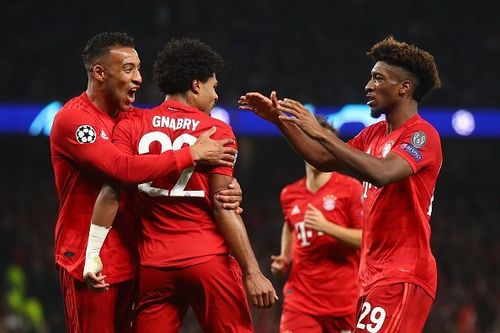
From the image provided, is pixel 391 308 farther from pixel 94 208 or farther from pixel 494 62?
pixel 494 62

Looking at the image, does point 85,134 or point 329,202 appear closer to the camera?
point 85,134

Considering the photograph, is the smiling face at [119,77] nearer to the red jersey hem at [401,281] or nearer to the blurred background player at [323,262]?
the red jersey hem at [401,281]

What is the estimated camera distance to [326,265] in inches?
287

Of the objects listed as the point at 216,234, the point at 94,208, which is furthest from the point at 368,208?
the point at 94,208

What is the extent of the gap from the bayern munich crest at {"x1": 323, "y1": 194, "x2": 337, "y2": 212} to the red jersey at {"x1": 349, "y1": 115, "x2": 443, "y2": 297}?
78.7 inches

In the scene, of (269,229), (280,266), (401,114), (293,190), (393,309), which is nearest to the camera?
(393,309)

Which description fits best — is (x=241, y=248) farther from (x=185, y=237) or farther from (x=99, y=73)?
(x=99, y=73)

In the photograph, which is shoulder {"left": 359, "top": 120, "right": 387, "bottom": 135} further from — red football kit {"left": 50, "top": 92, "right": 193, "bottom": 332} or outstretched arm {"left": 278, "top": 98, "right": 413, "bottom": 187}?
red football kit {"left": 50, "top": 92, "right": 193, "bottom": 332}

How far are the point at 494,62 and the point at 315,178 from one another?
1422 centimetres

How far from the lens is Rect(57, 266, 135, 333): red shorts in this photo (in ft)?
16.8

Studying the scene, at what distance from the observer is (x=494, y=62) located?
67.5ft

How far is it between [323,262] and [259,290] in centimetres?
244

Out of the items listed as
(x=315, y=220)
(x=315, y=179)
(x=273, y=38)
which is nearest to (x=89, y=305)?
(x=315, y=220)

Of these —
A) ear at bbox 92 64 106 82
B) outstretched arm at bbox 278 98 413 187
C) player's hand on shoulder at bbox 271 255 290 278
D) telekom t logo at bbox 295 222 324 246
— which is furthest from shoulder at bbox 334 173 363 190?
ear at bbox 92 64 106 82
